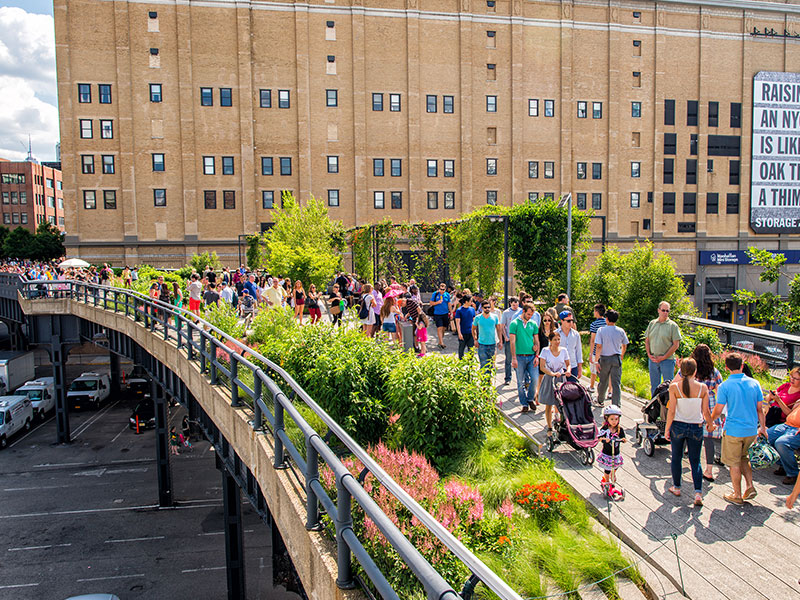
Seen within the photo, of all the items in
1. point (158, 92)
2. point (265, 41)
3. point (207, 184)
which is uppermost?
point (265, 41)

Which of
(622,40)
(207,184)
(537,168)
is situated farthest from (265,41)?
(622,40)

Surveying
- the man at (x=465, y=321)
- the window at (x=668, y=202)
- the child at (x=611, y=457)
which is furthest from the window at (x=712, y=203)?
the child at (x=611, y=457)

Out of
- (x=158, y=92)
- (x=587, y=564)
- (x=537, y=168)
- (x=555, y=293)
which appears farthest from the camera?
(x=537, y=168)

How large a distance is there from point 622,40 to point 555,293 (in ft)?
135

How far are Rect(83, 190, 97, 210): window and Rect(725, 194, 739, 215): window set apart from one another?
56.3m

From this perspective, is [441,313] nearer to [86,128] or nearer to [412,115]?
[412,115]

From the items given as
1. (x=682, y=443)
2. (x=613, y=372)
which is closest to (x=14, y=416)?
(x=613, y=372)

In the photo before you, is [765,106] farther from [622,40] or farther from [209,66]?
[209,66]

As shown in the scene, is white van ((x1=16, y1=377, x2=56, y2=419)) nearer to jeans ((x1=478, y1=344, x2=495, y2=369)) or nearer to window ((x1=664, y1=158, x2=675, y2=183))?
jeans ((x1=478, y1=344, x2=495, y2=369))

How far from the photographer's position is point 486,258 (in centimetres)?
2214

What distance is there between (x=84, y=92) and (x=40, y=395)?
24.3 metres

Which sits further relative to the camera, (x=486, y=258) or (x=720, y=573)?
(x=486, y=258)

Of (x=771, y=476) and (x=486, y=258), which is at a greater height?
(x=486, y=258)

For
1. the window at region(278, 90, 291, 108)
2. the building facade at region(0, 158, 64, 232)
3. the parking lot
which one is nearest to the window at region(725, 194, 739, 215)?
the window at region(278, 90, 291, 108)
